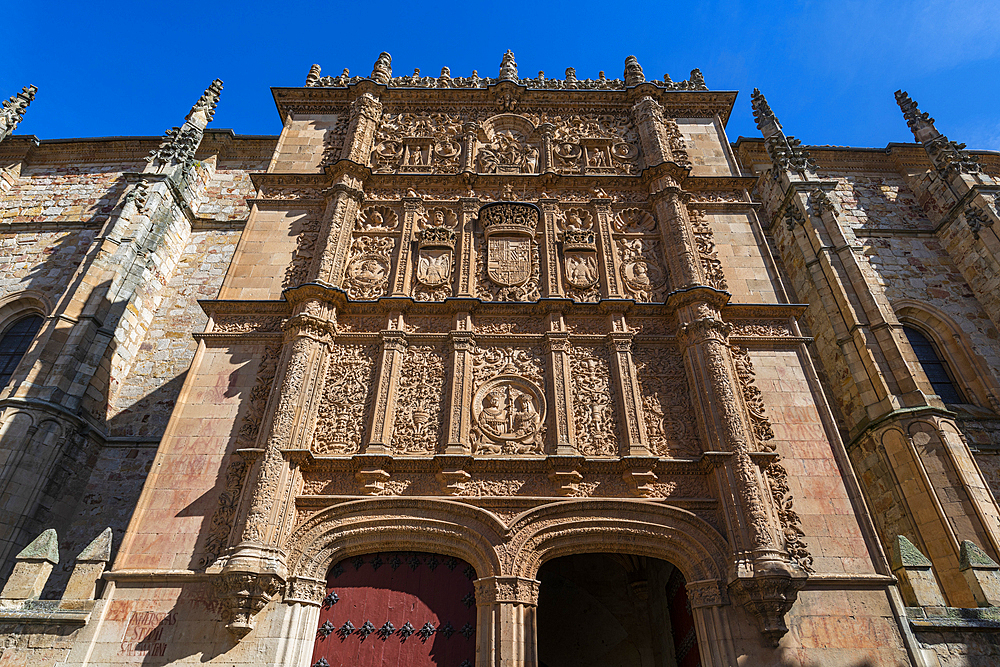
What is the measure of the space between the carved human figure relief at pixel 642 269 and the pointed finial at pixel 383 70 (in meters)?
7.73

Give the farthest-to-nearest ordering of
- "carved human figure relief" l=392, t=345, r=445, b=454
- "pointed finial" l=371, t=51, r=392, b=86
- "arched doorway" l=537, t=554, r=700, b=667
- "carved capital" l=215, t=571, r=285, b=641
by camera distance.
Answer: "pointed finial" l=371, t=51, r=392, b=86
"arched doorway" l=537, t=554, r=700, b=667
"carved human figure relief" l=392, t=345, r=445, b=454
"carved capital" l=215, t=571, r=285, b=641

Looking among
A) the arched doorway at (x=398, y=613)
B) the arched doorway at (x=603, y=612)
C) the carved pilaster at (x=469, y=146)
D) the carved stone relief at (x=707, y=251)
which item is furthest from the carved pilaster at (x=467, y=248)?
the arched doorway at (x=603, y=612)

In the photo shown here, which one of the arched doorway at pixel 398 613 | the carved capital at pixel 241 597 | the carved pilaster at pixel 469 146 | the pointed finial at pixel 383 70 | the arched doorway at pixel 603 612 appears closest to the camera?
the carved capital at pixel 241 597

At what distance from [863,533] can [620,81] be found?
477 inches

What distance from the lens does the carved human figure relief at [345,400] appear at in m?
9.04

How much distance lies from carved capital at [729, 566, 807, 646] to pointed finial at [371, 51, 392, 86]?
13.5 meters

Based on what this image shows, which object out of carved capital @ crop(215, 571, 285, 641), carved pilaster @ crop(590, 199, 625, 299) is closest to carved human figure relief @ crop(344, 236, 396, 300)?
carved pilaster @ crop(590, 199, 625, 299)

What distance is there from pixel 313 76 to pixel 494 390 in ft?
34.6

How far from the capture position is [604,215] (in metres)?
12.2

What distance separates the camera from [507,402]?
955cm

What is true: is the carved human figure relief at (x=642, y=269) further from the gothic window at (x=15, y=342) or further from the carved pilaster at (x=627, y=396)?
the gothic window at (x=15, y=342)

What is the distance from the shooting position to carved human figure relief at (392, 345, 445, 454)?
9023mm

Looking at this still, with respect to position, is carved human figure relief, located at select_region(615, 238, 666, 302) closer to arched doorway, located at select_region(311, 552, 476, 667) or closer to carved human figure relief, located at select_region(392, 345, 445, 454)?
carved human figure relief, located at select_region(392, 345, 445, 454)

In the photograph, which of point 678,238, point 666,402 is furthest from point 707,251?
point 666,402
